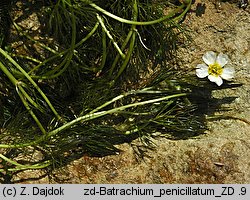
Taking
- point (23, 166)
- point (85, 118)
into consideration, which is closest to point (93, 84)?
point (85, 118)

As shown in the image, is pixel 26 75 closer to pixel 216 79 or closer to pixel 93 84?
pixel 93 84

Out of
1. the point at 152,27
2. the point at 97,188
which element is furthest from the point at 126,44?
the point at 97,188

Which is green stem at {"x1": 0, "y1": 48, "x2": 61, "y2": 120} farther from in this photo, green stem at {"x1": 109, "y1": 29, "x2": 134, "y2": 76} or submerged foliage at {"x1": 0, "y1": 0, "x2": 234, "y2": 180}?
green stem at {"x1": 109, "y1": 29, "x2": 134, "y2": 76}

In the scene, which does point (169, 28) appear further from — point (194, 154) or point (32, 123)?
point (32, 123)

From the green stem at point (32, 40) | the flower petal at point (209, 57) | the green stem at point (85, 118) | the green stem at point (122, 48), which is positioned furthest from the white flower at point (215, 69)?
the green stem at point (32, 40)

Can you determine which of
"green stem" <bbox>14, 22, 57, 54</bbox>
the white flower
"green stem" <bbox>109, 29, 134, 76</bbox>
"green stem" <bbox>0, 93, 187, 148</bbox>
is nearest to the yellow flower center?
the white flower

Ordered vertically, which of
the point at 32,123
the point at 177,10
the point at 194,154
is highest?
the point at 177,10

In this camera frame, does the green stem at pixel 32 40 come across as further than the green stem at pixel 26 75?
Yes

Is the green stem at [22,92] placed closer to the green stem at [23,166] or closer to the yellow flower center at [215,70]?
the green stem at [23,166]
